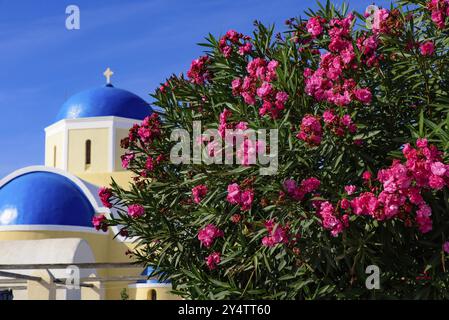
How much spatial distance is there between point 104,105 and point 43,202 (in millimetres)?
7942

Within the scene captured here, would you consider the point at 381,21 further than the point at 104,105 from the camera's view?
No

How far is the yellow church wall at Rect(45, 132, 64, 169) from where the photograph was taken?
36.2 m

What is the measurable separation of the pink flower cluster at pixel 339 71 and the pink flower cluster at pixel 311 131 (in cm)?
41

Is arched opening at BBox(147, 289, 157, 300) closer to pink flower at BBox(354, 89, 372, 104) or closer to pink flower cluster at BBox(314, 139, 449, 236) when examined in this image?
pink flower at BBox(354, 89, 372, 104)

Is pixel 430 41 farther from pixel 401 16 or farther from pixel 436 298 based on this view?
pixel 436 298

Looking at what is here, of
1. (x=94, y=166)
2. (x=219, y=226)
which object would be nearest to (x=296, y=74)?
(x=219, y=226)

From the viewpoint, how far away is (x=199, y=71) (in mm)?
8273

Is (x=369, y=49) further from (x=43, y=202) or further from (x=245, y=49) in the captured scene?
(x=43, y=202)

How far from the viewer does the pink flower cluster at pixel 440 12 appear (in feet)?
22.8

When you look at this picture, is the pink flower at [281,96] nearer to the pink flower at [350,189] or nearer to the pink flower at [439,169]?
the pink flower at [350,189]

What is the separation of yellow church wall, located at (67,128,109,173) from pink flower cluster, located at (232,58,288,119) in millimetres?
28474

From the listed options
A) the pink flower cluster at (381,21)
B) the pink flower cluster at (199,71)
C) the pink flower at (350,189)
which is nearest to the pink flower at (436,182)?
the pink flower at (350,189)

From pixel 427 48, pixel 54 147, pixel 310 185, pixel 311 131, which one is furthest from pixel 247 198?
pixel 54 147

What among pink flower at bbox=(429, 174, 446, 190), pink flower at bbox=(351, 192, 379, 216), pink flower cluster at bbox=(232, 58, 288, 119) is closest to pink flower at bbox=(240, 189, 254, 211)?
pink flower cluster at bbox=(232, 58, 288, 119)
